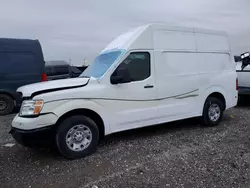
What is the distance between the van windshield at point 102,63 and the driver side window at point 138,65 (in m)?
0.24

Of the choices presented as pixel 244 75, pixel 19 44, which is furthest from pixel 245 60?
pixel 19 44

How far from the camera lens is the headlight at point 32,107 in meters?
3.75

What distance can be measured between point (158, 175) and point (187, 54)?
122 inches

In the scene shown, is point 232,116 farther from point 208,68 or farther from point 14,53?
point 14,53

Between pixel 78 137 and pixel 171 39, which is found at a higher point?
pixel 171 39

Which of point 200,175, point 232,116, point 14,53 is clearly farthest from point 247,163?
point 14,53

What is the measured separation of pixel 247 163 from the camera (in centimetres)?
373

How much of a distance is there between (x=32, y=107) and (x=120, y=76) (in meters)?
1.62

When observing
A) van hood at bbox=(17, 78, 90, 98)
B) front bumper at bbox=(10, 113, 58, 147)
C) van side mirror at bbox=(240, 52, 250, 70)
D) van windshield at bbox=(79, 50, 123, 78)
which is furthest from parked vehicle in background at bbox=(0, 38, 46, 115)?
van side mirror at bbox=(240, 52, 250, 70)

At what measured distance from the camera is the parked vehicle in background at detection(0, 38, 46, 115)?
760cm

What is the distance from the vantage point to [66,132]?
392 centimetres

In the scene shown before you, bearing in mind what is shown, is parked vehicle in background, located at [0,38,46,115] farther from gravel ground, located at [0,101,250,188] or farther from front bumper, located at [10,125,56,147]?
front bumper, located at [10,125,56,147]

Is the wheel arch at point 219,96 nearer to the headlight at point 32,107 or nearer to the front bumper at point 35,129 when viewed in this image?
the front bumper at point 35,129

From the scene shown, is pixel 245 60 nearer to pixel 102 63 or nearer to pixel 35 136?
pixel 102 63
